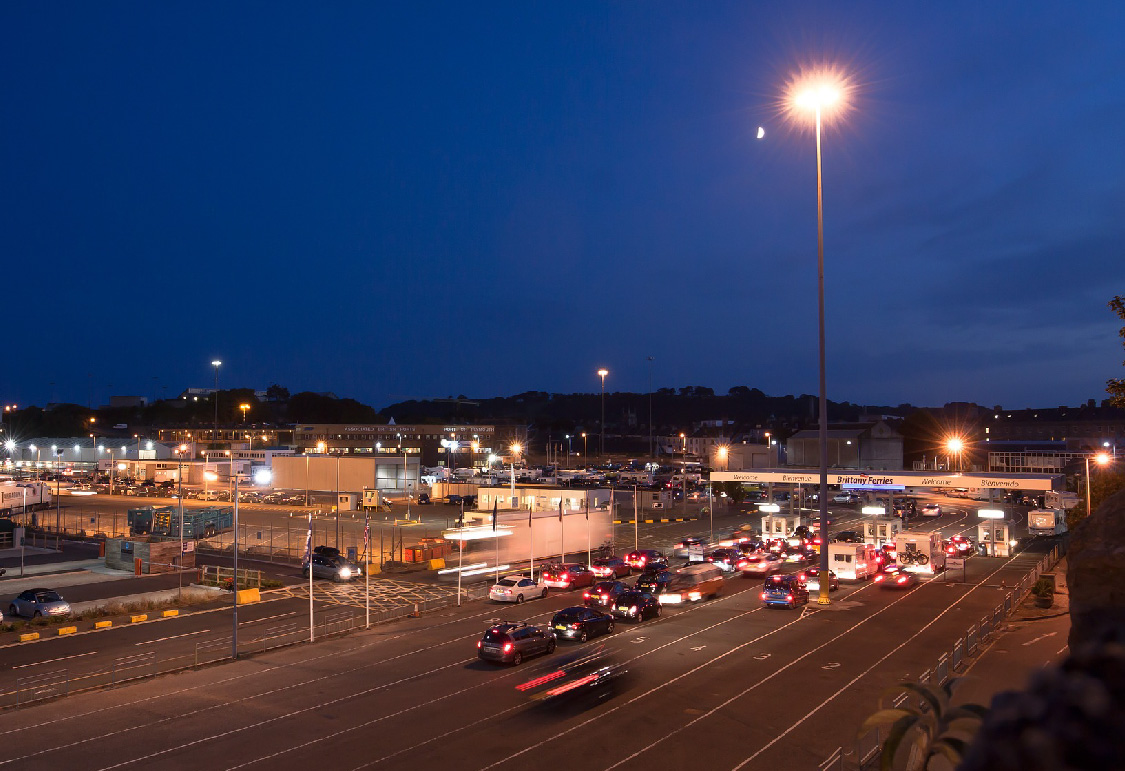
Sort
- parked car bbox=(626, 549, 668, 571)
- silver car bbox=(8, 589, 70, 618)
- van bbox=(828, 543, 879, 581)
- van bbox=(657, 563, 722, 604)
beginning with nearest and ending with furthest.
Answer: silver car bbox=(8, 589, 70, 618), van bbox=(657, 563, 722, 604), van bbox=(828, 543, 879, 581), parked car bbox=(626, 549, 668, 571)

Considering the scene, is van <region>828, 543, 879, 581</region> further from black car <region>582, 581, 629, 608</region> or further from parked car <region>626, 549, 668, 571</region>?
black car <region>582, 581, 629, 608</region>

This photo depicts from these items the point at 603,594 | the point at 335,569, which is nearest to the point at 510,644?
the point at 603,594

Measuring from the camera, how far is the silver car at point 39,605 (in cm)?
2908

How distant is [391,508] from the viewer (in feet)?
221

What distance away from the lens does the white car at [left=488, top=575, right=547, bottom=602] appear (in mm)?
30453

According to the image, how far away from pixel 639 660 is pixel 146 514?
1727 inches

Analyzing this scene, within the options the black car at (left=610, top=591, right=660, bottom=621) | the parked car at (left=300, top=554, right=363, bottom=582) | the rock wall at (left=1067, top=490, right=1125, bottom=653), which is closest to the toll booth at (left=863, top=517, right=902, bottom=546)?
the black car at (left=610, top=591, right=660, bottom=621)

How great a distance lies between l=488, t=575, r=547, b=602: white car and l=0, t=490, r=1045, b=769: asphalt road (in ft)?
7.65

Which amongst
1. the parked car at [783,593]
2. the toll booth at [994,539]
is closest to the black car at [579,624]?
the parked car at [783,593]

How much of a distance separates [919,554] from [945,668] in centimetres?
2270

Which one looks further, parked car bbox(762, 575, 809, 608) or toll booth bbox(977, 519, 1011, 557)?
toll booth bbox(977, 519, 1011, 557)

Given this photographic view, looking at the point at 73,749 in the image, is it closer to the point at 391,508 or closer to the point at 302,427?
the point at 391,508

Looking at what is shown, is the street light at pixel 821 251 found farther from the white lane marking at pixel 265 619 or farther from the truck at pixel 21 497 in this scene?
the truck at pixel 21 497

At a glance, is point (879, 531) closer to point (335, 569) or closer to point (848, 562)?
point (848, 562)
